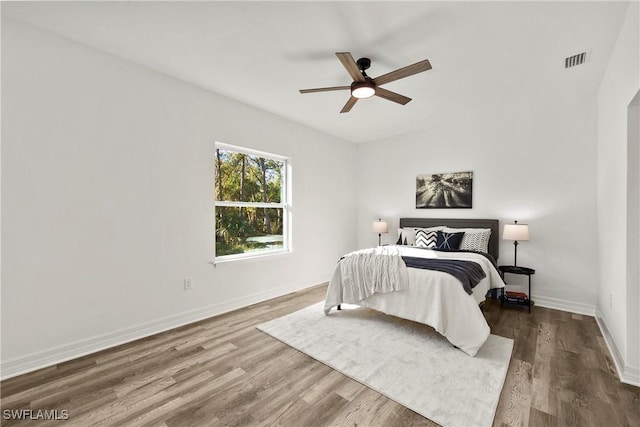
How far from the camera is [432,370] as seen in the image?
2.17 metres

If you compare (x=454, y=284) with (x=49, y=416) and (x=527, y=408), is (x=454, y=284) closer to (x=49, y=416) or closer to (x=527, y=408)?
(x=527, y=408)

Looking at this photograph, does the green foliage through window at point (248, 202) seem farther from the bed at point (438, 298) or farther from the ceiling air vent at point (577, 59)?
the ceiling air vent at point (577, 59)

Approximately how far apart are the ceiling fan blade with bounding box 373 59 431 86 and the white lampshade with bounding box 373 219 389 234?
2.87m

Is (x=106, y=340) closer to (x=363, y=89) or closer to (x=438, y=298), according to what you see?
(x=438, y=298)

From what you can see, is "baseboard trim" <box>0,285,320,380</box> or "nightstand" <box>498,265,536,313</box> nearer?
"baseboard trim" <box>0,285,320,380</box>

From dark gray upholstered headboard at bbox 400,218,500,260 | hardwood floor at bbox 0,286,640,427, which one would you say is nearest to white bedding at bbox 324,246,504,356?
hardwood floor at bbox 0,286,640,427

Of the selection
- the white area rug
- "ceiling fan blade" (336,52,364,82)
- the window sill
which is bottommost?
the white area rug

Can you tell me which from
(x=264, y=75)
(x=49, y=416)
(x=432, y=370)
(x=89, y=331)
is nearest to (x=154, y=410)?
(x=49, y=416)

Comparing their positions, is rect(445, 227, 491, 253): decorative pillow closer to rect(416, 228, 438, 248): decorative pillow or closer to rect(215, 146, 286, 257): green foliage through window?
rect(416, 228, 438, 248): decorative pillow

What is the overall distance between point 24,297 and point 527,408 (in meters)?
3.69

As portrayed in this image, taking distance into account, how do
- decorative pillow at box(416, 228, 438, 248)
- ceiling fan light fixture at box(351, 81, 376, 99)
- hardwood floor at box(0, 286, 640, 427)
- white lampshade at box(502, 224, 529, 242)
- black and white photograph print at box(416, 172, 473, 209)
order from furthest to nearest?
black and white photograph print at box(416, 172, 473, 209), decorative pillow at box(416, 228, 438, 248), white lampshade at box(502, 224, 529, 242), ceiling fan light fixture at box(351, 81, 376, 99), hardwood floor at box(0, 286, 640, 427)

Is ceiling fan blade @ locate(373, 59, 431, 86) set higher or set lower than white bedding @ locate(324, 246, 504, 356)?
higher

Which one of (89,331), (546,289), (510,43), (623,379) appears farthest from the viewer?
(546,289)

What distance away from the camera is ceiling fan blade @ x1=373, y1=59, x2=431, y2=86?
2132 millimetres
